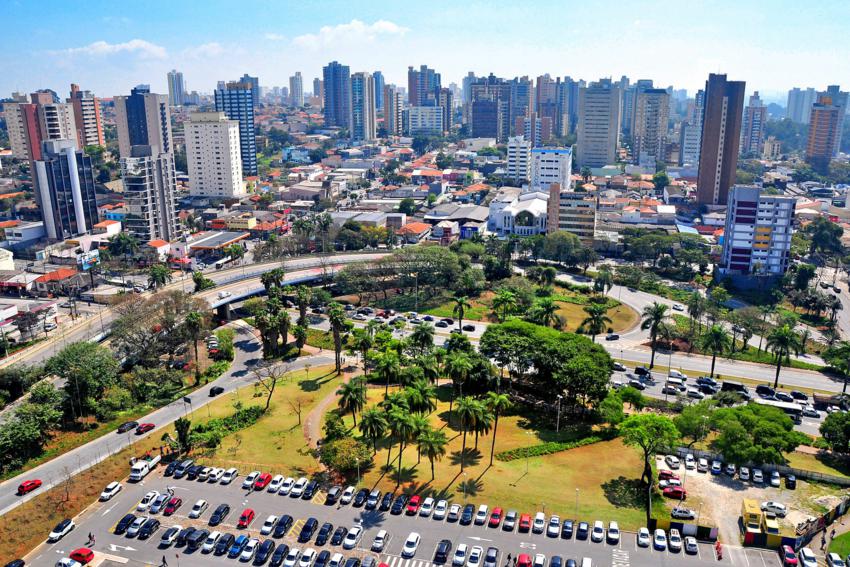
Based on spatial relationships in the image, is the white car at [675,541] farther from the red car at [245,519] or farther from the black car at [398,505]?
the red car at [245,519]

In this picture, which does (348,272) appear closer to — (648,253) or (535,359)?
(535,359)

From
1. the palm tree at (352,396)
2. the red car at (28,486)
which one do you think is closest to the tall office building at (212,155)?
the palm tree at (352,396)

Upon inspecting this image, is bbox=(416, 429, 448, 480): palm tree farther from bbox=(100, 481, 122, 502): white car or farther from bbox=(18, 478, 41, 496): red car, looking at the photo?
bbox=(18, 478, 41, 496): red car

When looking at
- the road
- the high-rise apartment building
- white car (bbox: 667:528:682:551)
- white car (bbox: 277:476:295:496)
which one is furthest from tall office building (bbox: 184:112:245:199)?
white car (bbox: 667:528:682:551)

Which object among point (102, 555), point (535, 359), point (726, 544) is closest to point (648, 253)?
point (535, 359)

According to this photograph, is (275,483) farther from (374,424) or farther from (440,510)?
(440,510)
